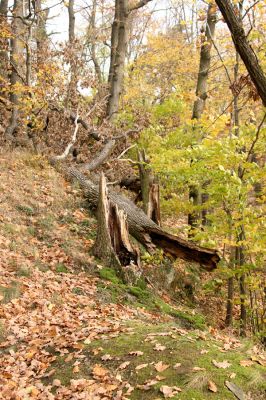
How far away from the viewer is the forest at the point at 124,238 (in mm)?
4730

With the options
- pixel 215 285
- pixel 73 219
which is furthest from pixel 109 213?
pixel 215 285

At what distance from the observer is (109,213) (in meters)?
9.68

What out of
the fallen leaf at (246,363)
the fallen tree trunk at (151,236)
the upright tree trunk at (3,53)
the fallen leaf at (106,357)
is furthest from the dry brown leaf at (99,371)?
the upright tree trunk at (3,53)

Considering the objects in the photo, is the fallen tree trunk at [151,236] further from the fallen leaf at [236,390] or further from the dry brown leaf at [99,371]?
the fallen leaf at [236,390]

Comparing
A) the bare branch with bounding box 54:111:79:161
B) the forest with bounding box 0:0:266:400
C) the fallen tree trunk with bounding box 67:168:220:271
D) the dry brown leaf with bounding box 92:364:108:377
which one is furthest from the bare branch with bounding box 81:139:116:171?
the dry brown leaf with bounding box 92:364:108:377

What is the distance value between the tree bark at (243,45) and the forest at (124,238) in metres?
0.01

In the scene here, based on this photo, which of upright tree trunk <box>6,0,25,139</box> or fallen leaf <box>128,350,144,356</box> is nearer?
fallen leaf <box>128,350,144,356</box>

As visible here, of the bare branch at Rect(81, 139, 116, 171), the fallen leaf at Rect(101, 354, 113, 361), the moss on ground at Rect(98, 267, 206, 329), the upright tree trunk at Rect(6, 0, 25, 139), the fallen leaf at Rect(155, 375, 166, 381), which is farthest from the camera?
the upright tree trunk at Rect(6, 0, 25, 139)

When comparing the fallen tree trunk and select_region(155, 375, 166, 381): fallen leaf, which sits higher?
the fallen tree trunk

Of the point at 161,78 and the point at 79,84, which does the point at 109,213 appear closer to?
the point at 79,84

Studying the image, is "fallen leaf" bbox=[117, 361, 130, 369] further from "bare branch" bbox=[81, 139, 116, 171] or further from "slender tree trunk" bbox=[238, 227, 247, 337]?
"bare branch" bbox=[81, 139, 116, 171]

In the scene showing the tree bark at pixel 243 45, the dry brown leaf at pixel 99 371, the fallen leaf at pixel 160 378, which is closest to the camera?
the tree bark at pixel 243 45

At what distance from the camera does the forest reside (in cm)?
473

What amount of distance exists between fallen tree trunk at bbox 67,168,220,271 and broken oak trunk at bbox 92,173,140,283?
0.88 meters
